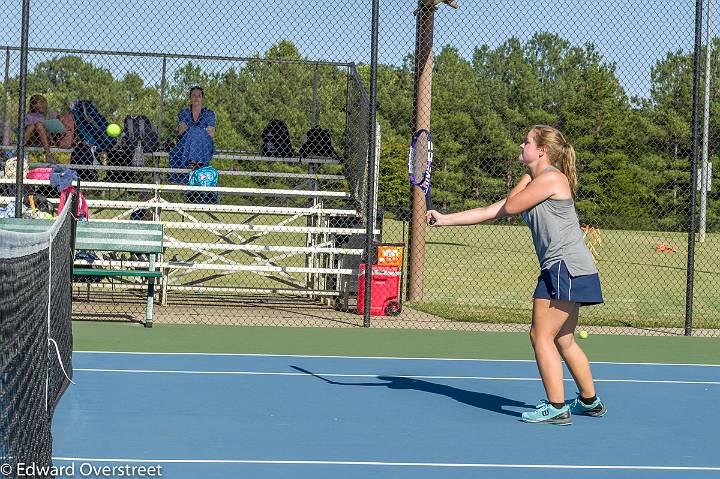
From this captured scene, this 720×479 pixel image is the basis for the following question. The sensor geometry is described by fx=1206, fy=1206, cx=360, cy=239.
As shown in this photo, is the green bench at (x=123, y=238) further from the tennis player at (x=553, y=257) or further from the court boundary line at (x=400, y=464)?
the court boundary line at (x=400, y=464)

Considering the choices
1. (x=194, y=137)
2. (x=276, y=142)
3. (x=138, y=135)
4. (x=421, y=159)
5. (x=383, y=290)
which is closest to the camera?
(x=421, y=159)

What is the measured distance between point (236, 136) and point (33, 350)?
24545 mm

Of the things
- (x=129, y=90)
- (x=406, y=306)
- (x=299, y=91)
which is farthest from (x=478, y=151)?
(x=406, y=306)

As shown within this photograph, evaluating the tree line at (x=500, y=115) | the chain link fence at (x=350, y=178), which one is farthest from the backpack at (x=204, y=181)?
the tree line at (x=500, y=115)

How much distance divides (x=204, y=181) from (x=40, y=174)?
1.86 metres

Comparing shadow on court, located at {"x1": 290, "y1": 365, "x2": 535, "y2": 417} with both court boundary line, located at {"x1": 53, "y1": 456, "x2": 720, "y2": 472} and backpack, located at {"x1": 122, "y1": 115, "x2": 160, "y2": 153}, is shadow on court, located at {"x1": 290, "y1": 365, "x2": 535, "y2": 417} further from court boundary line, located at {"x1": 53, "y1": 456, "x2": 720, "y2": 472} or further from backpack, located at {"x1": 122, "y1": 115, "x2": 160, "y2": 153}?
backpack, located at {"x1": 122, "y1": 115, "x2": 160, "y2": 153}

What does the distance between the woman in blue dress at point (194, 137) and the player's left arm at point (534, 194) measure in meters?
7.77

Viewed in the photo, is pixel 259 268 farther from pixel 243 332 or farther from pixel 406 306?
pixel 406 306

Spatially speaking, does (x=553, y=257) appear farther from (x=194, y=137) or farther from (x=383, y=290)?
(x=194, y=137)

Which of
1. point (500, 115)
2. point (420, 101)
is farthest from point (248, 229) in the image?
point (500, 115)

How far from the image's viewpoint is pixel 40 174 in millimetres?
13695

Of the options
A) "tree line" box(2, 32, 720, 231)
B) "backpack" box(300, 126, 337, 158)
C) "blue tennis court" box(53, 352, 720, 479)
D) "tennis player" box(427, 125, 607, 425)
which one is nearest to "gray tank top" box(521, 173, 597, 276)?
"tennis player" box(427, 125, 607, 425)

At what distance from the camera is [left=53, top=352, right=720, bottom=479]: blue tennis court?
6.05 metres

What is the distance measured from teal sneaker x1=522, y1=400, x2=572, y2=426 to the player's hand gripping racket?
1987 mm
